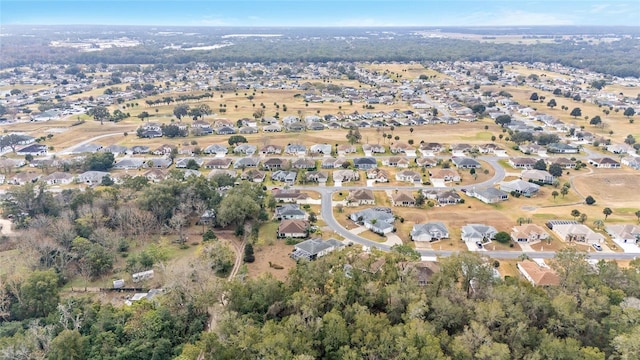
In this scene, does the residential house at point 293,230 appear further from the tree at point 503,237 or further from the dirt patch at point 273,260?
the tree at point 503,237

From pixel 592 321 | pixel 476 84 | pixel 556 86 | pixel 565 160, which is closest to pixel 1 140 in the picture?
pixel 592 321

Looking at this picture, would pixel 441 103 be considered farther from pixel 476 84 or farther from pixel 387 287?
pixel 387 287

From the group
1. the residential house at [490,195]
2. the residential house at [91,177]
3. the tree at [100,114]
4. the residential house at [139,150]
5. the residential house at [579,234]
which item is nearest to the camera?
the residential house at [579,234]

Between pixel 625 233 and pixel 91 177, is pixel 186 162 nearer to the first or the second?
pixel 91 177

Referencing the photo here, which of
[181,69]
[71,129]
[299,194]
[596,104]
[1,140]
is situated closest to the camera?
[299,194]

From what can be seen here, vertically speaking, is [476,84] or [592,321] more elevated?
[476,84]

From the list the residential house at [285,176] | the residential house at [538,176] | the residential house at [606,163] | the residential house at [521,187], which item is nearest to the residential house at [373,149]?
the residential house at [285,176]

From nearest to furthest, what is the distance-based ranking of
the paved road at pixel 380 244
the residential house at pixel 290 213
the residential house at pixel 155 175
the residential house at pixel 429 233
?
the paved road at pixel 380 244 → the residential house at pixel 429 233 → the residential house at pixel 290 213 → the residential house at pixel 155 175
